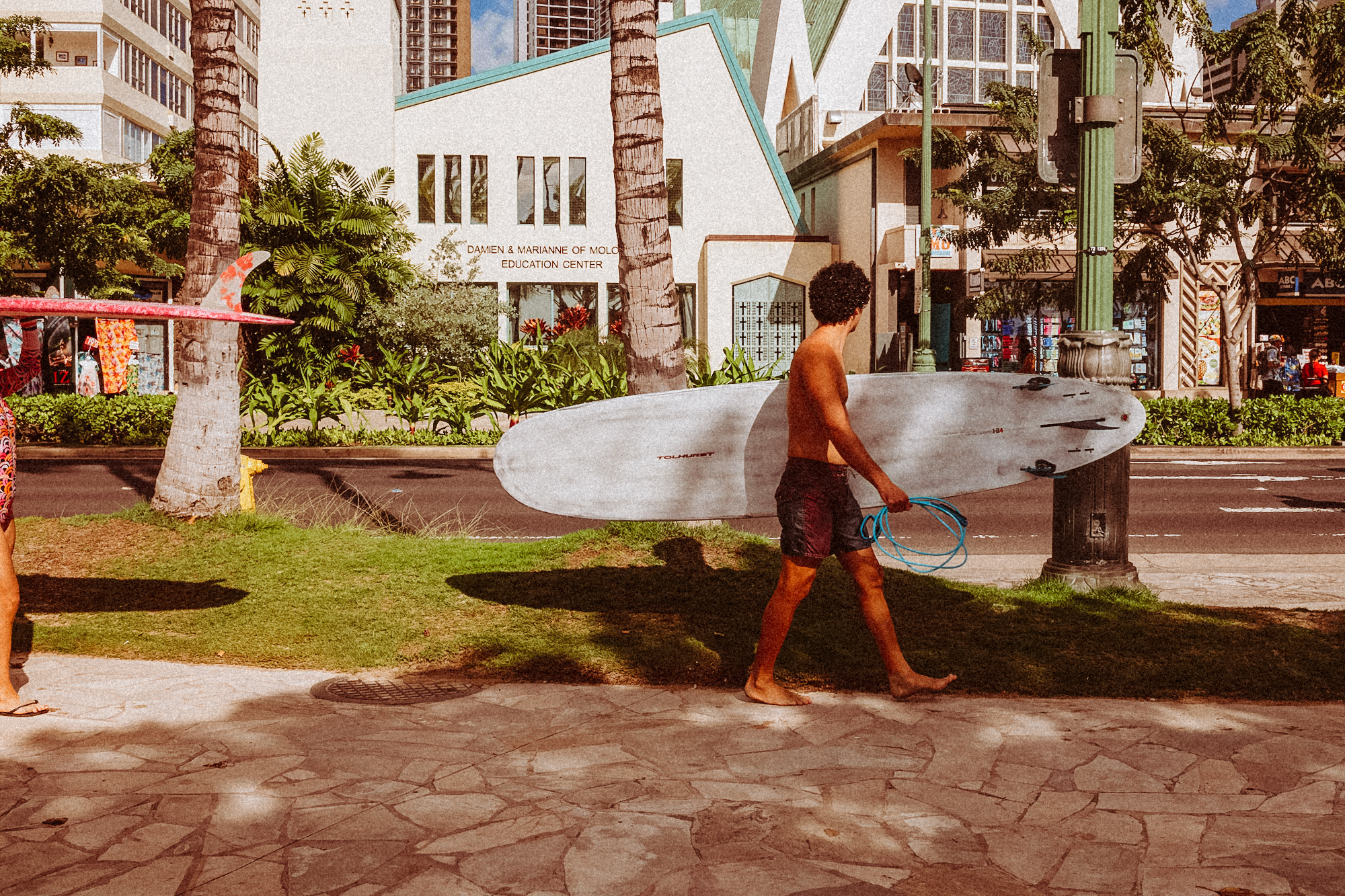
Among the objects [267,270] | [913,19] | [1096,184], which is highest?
[913,19]

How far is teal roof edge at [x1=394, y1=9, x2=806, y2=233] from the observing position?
31516 mm

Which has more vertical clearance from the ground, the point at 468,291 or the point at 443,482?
the point at 468,291

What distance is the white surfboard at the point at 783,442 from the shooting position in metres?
5.93

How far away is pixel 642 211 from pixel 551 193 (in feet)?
84.4

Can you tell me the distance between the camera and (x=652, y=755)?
4219 mm

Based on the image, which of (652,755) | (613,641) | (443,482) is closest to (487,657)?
(613,641)

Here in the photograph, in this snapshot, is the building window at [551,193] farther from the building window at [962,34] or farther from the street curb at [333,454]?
the building window at [962,34]

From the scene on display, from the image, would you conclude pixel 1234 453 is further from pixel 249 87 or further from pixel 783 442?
pixel 249 87

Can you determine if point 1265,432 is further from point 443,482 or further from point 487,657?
point 487,657

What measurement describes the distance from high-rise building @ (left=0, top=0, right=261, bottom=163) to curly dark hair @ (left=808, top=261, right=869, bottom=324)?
41386 millimetres

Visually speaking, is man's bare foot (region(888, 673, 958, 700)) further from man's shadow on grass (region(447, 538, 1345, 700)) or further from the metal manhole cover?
the metal manhole cover

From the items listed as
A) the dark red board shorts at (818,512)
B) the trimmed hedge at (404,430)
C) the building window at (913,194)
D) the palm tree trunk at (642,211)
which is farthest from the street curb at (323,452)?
the building window at (913,194)

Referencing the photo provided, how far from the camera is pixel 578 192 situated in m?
32.7

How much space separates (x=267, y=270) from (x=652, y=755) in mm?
22991
